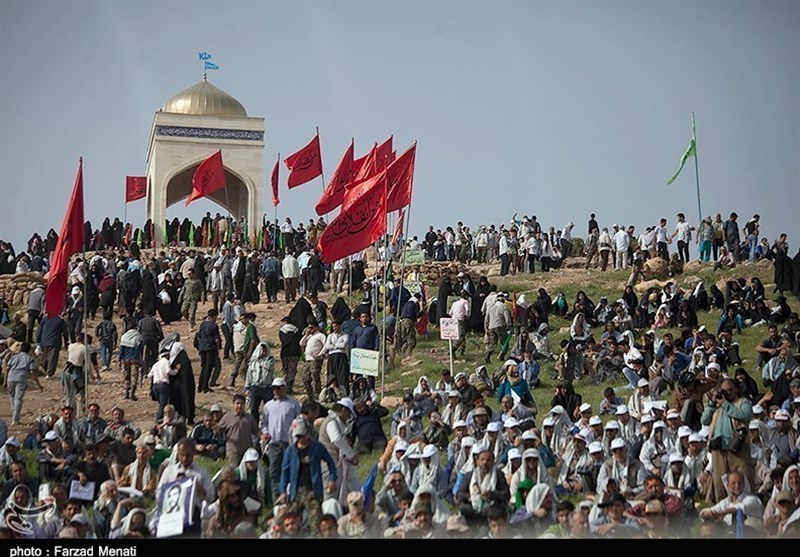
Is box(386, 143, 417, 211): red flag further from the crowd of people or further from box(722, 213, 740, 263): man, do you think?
box(722, 213, 740, 263): man

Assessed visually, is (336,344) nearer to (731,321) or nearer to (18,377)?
(18,377)

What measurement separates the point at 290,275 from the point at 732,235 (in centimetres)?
950

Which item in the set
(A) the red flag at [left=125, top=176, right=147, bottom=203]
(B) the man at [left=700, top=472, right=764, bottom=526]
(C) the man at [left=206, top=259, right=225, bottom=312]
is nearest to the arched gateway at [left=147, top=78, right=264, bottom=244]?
(A) the red flag at [left=125, top=176, right=147, bottom=203]

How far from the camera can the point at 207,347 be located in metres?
17.3

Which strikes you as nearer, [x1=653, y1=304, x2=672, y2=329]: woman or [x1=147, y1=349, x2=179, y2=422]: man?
[x1=147, y1=349, x2=179, y2=422]: man

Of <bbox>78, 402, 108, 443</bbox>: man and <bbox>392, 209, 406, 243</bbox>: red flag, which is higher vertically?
<bbox>392, 209, 406, 243</bbox>: red flag

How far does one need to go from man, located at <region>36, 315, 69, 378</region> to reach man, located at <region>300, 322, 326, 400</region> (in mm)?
4019

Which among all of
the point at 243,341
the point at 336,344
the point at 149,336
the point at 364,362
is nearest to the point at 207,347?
the point at 243,341

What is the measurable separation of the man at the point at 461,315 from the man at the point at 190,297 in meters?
4.84

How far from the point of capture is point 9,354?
18438 mm

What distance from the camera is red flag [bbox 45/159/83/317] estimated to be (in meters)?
15.7

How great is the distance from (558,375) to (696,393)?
3449 mm

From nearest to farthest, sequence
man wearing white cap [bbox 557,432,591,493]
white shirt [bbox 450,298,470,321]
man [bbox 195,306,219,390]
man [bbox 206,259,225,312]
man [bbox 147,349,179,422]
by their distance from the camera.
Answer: man wearing white cap [bbox 557,432,591,493] → man [bbox 147,349,179,422] → man [bbox 195,306,219,390] → white shirt [bbox 450,298,470,321] → man [bbox 206,259,225,312]
